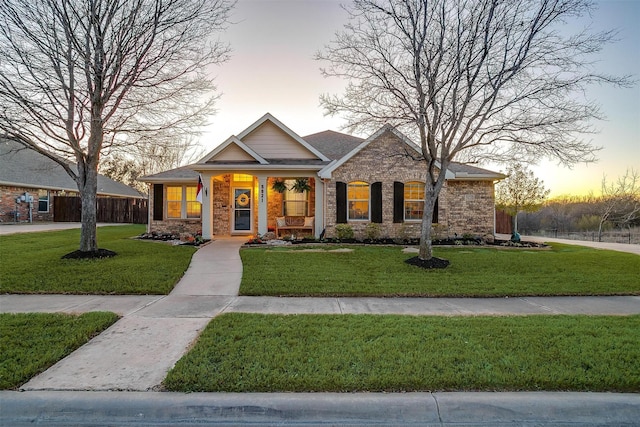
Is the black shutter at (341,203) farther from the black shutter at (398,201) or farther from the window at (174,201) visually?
the window at (174,201)

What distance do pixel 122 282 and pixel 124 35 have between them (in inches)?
275

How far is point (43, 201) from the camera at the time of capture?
23750 mm

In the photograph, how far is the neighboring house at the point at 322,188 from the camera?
13.5 m

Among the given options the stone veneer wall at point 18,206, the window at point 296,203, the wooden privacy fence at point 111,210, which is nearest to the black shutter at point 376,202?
the window at point 296,203

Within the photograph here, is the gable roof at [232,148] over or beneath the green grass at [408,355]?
over

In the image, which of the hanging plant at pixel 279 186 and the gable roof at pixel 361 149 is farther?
the hanging plant at pixel 279 186

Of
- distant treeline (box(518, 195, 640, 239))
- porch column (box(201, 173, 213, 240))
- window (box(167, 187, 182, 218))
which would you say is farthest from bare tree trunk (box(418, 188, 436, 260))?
distant treeline (box(518, 195, 640, 239))

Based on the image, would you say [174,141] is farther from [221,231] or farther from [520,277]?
[520,277]

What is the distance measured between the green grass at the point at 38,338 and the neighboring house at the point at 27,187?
19.8 meters

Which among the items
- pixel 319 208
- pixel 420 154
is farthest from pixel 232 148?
pixel 420 154

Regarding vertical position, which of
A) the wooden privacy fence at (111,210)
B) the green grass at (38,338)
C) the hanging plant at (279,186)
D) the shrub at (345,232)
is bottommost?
the green grass at (38,338)

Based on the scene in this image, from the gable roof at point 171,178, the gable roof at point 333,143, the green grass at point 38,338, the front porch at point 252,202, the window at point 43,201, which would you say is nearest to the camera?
the green grass at point 38,338

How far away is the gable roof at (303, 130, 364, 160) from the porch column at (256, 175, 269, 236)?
363 centimetres

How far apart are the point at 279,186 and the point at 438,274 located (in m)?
9.13
